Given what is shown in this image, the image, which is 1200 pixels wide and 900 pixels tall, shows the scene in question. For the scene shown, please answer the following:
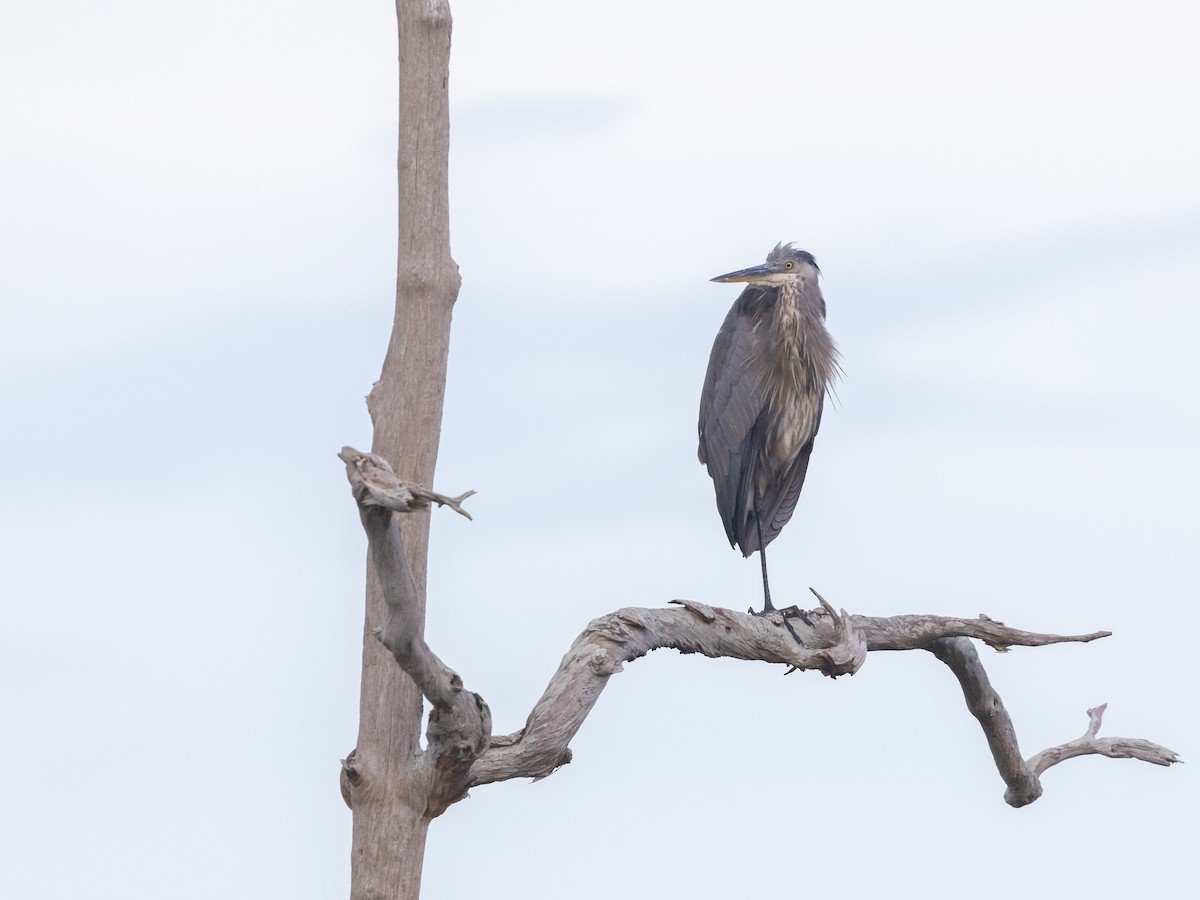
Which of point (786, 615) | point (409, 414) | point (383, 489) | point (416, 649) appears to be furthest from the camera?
point (786, 615)

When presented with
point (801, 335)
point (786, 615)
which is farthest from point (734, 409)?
point (786, 615)

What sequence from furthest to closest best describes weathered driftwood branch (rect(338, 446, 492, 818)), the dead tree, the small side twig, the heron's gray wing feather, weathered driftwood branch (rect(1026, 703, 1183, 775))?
1. the heron's gray wing feather
2. weathered driftwood branch (rect(1026, 703, 1183, 775))
3. the dead tree
4. weathered driftwood branch (rect(338, 446, 492, 818))
5. the small side twig

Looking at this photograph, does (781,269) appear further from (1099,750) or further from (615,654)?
(1099,750)

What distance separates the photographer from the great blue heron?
6.83 metres

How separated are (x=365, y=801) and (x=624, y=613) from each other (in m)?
1.20

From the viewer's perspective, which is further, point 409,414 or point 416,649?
point 409,414

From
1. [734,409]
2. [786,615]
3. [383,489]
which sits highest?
[734,409]

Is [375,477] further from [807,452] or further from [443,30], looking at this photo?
[807,452]

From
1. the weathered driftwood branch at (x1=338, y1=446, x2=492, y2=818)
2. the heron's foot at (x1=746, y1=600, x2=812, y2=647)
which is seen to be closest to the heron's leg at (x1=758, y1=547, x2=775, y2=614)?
the heron's foot at (x1=746, y1=600, x2=812, y2=647)

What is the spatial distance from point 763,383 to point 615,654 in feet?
7.03

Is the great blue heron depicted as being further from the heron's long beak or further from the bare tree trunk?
the bare tree trunk

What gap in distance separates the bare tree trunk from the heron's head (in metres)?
2.15

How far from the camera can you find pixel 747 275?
6.82 meters

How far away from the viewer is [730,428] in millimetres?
6863
